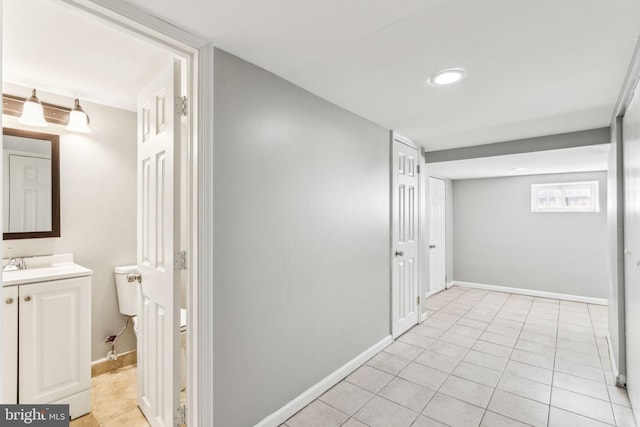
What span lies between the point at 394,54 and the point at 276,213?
114 cm

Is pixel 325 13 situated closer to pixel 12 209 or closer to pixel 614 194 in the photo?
pixel 12 209

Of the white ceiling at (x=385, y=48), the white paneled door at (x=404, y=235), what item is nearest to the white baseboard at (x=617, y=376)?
the white paneled door at (x=404, y=235)

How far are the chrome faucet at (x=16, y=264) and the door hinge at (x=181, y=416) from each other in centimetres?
158

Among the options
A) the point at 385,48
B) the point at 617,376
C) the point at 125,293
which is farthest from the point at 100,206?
the point at 617,376

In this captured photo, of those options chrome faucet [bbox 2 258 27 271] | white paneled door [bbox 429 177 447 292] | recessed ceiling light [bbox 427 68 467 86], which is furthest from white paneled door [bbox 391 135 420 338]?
chrome faucet [bbox 2 258 27 271]

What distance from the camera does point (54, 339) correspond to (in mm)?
1923

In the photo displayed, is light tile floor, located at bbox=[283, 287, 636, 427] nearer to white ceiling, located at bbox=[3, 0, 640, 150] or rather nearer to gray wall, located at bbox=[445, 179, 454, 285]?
gray wall, located at bbox=[445, 179, 454, 285]

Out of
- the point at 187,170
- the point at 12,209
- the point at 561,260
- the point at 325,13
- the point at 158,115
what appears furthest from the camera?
the point at 561,260

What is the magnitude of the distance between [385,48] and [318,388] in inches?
89.3

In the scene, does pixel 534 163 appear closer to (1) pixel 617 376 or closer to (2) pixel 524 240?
(2) pixel 524 240

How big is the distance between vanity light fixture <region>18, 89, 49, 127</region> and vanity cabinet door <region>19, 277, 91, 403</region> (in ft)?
3.71

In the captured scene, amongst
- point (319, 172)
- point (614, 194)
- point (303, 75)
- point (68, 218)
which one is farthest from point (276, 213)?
point (614, 194)

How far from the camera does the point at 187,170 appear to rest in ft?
5.12

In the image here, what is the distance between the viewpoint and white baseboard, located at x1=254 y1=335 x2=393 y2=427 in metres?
1.88
